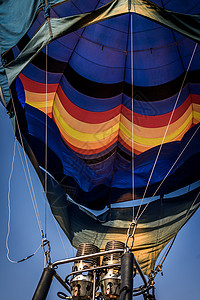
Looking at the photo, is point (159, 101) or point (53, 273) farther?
point (159, 101)

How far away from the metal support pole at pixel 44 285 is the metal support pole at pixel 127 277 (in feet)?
2.21

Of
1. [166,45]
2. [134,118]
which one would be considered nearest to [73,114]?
[134,118]

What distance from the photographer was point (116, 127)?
523 cm

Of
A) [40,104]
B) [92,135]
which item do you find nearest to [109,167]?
[92,135]

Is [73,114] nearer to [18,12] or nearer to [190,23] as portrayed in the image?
[18,12]

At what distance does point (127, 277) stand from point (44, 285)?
75cm

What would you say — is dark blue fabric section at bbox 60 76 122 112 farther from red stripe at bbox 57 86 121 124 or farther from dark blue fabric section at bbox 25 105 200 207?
dark blue fabric section at bbox 25 105 200 207

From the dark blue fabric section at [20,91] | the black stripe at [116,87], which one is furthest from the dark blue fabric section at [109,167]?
the black stripe at [116,87]

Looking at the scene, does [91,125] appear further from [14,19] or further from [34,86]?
[14,19]

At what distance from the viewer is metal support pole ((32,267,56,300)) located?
2893 millimetres

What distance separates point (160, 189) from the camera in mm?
5215

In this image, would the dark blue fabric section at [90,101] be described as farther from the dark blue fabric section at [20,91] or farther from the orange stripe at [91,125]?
the dark blue fabric section at [20,91]

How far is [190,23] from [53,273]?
2.34m

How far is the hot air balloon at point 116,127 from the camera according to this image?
185 inches
